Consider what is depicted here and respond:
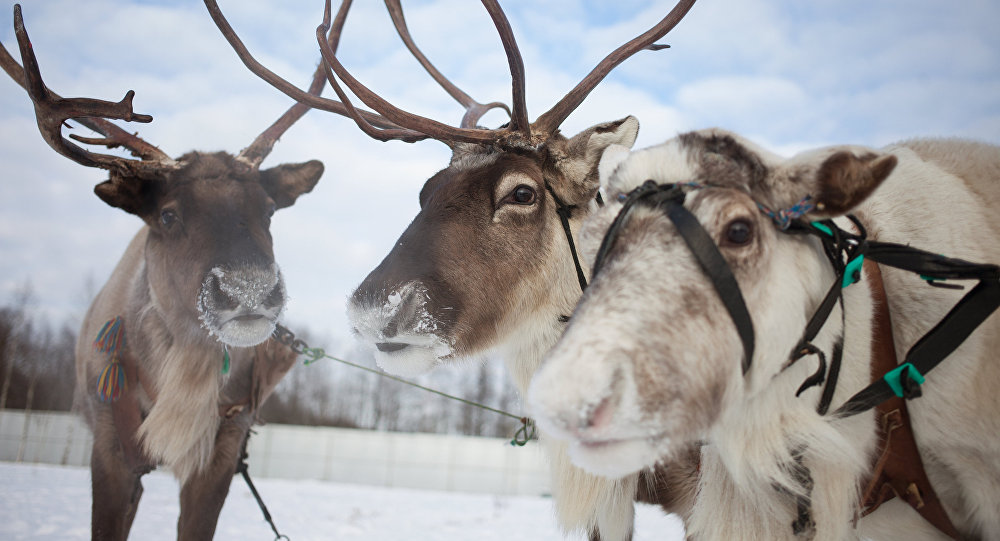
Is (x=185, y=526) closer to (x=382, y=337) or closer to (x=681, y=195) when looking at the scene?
(x=382, y=337)

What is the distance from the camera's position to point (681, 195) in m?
1.85

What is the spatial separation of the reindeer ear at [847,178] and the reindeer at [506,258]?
146 cm

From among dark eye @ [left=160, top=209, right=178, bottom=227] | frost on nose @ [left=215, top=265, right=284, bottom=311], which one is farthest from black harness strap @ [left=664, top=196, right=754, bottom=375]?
dark eye @ [left=160, top=209, right=178, bottom=227]

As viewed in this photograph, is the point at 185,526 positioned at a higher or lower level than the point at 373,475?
higher

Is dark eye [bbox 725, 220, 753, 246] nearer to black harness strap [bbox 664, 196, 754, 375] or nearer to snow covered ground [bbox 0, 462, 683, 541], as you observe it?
black harness strap [bbox 664, 196, 754, 375]

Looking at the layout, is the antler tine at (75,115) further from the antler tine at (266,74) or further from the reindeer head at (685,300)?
the reindeer head at (685,300)

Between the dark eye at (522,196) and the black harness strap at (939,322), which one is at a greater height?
the dark eye at (522,196)

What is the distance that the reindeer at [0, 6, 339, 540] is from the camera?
3.70 metres

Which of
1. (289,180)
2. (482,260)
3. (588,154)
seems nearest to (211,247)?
(289,180)

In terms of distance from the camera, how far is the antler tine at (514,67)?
3.26 m

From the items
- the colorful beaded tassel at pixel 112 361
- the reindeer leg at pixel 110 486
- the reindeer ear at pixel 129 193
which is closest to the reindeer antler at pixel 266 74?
the reindeer ear at pixel 129 193

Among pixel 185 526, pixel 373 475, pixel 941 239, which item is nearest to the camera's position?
pixel 941 239

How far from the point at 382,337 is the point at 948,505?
2.18m

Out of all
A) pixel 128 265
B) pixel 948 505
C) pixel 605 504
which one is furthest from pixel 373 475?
pixel 948 505
